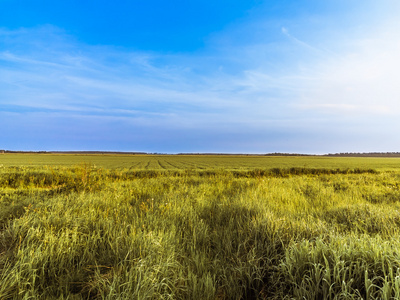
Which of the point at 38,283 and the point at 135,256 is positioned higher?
the point at 135,256

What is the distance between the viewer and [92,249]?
309 cm

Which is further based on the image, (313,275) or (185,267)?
(185,267)

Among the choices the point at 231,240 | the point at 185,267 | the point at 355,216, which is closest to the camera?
the point at 185,267

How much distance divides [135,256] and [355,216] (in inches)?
207

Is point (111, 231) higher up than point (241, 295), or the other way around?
point (111, 231)

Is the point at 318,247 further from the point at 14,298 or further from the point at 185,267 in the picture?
the point at 14,298

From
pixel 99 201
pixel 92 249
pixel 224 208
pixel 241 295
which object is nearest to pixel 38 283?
pixel 92 249

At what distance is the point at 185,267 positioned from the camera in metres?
2.66

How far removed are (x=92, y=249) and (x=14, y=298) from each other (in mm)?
1015

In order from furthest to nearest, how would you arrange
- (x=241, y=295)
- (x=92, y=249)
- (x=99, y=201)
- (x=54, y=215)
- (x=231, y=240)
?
(x=99, y=201) → (x=54, y=215) → (x=231, y=240) → (x=92, y=249) → (x=241, y=295)

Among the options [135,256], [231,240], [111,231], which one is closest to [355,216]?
[231,240]

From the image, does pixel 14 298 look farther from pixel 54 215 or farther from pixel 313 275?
pixel 313 275

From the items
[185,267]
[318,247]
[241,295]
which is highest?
[318,247]

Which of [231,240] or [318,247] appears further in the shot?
[231,240]
